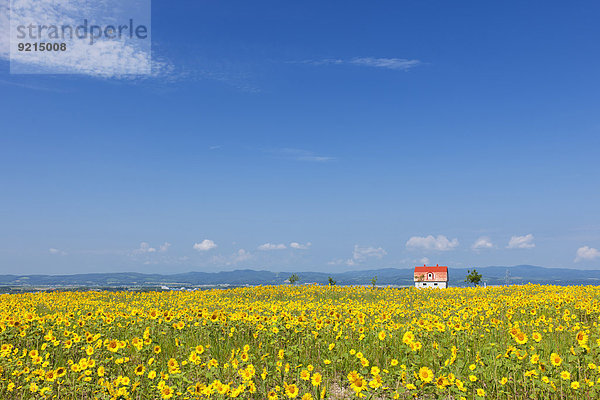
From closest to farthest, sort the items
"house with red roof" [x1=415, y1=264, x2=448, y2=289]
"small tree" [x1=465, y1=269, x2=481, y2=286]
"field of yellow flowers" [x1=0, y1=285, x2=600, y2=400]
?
"field of yellow flowers" [x1=0, y1=285, x2=600, y2=400], "small tree" [x1=465, y1=269, x2=481, y2=286], "house with red roof" [x1=415, y1=264, x2=448, y2=289]

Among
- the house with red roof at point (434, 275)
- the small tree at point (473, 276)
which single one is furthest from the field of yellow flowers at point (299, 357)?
the house with red roof at point (434, 275)

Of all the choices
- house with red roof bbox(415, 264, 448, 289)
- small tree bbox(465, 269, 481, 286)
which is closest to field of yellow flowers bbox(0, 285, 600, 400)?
small tree bbox(465, 269, 481, 286)

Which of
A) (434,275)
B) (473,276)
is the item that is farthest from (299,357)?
(434,275)

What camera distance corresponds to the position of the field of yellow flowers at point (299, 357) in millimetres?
6008

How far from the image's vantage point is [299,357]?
27.1 ft

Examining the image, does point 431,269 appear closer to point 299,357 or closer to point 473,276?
point 473,276

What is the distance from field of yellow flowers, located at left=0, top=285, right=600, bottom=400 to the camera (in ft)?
19.7

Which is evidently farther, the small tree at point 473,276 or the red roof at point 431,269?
the red roof at point 431,269

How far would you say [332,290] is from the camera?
24.0 meters

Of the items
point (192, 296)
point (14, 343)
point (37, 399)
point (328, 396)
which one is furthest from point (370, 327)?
point (192, 296)

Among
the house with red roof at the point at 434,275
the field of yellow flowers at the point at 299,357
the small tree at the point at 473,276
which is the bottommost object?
the house with red roof at the point at 434,275

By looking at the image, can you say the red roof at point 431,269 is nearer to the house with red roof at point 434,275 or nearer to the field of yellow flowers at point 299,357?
the house with red roof at point 434,275

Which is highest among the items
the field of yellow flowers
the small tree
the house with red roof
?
the field of yellow flowers

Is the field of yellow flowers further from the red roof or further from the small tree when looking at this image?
the red roof
